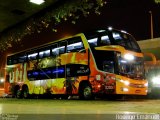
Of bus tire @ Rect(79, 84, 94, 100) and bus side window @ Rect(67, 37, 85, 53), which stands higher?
bus side window @ Rect(67, 37, 85, 53)

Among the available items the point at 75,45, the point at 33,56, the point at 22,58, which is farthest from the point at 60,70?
the point at 22,58

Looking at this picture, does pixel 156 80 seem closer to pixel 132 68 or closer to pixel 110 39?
pixel 132 68

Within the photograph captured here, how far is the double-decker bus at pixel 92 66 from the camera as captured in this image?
54.7ft

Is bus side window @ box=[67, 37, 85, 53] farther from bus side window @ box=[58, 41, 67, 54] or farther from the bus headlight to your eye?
the bus headlight

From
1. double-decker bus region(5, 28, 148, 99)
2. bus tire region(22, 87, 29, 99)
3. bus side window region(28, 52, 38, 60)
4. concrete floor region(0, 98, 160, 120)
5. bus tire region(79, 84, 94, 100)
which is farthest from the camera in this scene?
bus tire region(22, 87, 29, 99)

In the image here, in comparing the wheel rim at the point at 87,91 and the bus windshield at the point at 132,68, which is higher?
the bus windshield at the point at 132,68

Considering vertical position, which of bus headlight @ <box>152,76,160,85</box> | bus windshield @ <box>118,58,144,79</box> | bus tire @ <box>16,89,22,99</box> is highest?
bus windshield @ <box>118,58,144,79</box>

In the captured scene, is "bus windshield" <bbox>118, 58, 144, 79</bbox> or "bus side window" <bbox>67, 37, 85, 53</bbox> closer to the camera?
"bus windshield" <bbox>118, 58, 144, 79</bbox>

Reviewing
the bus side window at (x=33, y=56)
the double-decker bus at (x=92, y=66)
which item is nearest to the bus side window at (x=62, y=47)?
the double-decker bus at (x=92, y=66)

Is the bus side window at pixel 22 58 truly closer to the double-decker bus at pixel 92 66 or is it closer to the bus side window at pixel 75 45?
the double-decker bus at pixel 92 66

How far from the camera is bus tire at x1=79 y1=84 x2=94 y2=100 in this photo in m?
17.7

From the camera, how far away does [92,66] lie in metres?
17.5

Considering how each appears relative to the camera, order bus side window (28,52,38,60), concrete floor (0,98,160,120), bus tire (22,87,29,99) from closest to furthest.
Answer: concrete floor (0,98,160,120)
bus side window (28,52,38,60)
bus tire (22,87,29,99)

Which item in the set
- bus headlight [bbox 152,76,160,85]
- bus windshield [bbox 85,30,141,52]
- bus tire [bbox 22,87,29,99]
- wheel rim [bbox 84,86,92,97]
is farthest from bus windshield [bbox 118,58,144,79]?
bus tire [bbox 22,87,29,99]
